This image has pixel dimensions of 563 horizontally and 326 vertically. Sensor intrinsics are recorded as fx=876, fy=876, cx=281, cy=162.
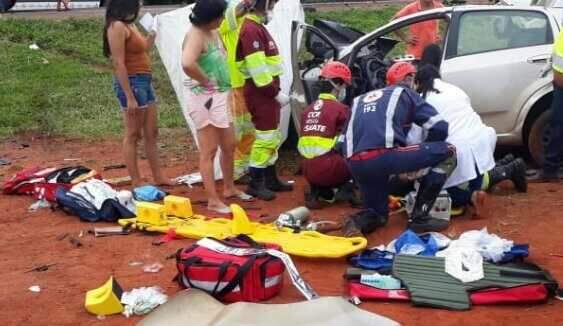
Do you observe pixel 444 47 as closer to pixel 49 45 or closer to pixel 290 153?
pixel 290 153

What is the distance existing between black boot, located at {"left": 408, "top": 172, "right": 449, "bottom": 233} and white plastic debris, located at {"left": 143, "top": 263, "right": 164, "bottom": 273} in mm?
1954

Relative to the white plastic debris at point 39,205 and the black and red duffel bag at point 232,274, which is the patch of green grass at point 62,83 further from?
the black and red duffel bag at point 232,274

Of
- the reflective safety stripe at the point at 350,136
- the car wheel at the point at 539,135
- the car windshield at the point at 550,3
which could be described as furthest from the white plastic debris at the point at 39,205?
the car windshield at the point at 550,3

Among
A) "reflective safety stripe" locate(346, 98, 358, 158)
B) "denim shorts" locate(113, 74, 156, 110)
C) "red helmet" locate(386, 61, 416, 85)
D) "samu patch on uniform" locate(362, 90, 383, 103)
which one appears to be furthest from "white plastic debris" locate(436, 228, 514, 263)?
"denim shorts" locate(113, 74, 156, 110)

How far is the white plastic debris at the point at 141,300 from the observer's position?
515cm

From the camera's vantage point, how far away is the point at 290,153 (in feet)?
32.3

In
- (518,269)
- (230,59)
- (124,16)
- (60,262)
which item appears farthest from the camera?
(230,59)

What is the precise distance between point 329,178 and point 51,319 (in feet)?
9.90

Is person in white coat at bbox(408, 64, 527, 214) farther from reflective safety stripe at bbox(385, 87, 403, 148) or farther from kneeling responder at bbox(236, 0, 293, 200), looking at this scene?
kneeling responder at bbox(236, 0, 293, 200)

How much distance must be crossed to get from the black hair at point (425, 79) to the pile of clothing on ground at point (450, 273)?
1.37 m

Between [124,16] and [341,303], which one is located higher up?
[124,16]

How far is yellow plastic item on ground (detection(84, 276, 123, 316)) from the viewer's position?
515cm

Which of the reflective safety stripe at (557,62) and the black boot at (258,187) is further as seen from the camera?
the black boot at (258,187)

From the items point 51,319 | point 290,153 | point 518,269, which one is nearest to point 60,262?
point 51,319
